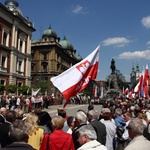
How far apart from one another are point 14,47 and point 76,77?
3471cm

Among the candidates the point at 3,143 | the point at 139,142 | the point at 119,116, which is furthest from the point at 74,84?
the point at 139,142

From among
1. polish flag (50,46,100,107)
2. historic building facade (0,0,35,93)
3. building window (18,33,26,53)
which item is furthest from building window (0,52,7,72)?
polish flag (50,46,100,107)

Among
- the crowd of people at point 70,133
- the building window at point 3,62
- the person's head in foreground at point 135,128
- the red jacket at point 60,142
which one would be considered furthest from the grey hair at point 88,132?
the building window at point 3,62

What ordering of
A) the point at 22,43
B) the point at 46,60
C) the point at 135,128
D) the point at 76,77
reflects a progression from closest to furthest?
the point at 135,128 < the point at 76,77 < the point at 22,43 < the point at 46,60

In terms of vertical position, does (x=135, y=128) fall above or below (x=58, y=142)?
above

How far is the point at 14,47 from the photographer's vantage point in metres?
40.8

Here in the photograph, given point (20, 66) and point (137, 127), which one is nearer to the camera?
point (137, 127)

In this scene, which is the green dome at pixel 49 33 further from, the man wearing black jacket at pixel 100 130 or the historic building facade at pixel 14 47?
the man wearing black jacket at pixel 100 130

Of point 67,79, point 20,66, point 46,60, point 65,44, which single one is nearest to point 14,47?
point 20,66

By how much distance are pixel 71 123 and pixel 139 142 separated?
6.99 ft

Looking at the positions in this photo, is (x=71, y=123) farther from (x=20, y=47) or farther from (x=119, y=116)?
(x=20, y=47)

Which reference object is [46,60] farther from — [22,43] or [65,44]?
[22,43]

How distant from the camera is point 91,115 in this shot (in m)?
5.98

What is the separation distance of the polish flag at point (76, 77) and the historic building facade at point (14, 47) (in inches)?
1218
